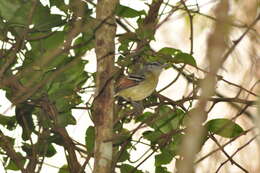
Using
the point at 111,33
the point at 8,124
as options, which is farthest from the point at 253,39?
the point at 8,124

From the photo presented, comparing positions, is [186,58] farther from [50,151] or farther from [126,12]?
[50,151]

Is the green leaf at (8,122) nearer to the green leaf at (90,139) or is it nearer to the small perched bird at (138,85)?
the green leaf at (90,139)

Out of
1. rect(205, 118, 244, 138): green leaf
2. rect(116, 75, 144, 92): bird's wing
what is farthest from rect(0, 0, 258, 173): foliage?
rect(116, 75, 144, 92): bird's wing

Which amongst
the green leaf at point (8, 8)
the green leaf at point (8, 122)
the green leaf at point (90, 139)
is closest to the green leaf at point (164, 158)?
the green leaf at point (90, 139)

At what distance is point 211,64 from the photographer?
52.9 inches

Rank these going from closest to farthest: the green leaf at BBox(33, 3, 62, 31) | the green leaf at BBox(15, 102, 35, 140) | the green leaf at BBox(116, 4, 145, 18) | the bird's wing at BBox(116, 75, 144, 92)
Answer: the green leaf at BBox(33, 3, 62, 31) < the green leaf at BBox(116, 4, 145, 18) < the green leaf at BBox(15, 102, 35, 140) < the bird's wing at BBox(116, 75, 144, 92)

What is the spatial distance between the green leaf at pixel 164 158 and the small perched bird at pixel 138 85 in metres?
0.90

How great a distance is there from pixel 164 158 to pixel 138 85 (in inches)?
61.2

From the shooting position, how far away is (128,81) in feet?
17.0

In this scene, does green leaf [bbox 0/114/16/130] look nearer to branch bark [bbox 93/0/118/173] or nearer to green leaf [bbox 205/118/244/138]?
branch bark [bbox 93/0/118/173]

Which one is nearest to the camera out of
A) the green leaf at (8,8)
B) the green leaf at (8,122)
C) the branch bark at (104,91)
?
the branch bark at (104,91)

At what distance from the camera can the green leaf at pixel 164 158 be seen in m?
3.97

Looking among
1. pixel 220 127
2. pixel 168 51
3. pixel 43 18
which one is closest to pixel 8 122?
pixel 43 18

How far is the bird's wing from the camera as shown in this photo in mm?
Result: 4859
